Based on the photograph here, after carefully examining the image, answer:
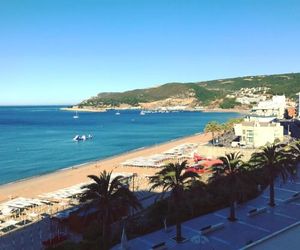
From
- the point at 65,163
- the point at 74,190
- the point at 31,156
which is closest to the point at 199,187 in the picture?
the point at 74,190

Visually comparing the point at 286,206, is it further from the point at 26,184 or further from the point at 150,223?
the point at 26,184

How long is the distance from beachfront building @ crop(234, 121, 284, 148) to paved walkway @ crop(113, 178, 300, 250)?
2534 centimetres

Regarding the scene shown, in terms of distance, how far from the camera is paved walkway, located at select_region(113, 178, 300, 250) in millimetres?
21359

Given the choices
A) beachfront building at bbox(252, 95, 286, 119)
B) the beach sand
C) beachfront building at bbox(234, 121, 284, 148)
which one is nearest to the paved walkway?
the beach sand

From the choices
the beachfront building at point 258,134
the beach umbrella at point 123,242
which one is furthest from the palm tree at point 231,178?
the beachfront building at point 258,134

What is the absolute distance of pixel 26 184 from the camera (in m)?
48.6

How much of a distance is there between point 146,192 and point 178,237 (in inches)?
653

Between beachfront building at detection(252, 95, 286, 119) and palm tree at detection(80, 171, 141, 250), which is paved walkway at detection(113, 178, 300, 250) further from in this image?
beachfront building at detection(252, 95, 286, 119)

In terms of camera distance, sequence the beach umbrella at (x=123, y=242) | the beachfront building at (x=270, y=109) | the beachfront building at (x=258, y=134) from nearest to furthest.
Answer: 1. the beach umbrella at (x=123, y=242)
2. the beachfront building at (x=258, y=134)
3. the beachfront building at (x=270, y=109)

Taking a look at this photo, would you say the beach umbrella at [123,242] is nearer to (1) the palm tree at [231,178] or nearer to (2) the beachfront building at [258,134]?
(1) the palm tree at [231,178]

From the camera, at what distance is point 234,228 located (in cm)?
2375

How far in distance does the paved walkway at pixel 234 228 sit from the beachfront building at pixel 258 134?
25340 mm

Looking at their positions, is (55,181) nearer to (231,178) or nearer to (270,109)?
(231,178)

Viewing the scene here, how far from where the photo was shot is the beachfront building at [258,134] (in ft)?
179
